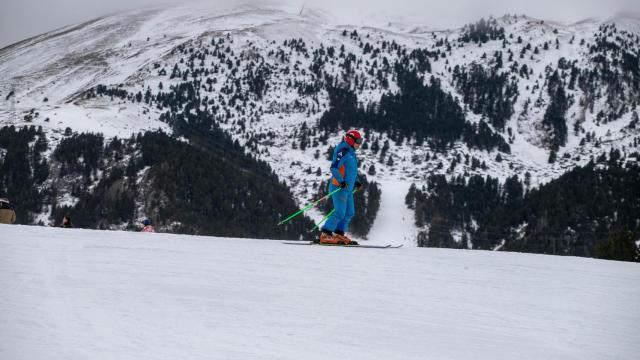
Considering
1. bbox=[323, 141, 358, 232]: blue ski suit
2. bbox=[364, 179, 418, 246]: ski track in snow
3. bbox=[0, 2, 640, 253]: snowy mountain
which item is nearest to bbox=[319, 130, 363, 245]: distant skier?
bbox=[323, 141, 358, 232]: blue ski suit

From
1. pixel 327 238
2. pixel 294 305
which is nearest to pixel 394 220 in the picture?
pixel 327 238

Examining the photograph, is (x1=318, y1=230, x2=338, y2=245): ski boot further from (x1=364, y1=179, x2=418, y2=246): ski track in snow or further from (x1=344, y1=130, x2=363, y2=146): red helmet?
(x1=364, y1=179, x2=418, y2=246): ski track in snow

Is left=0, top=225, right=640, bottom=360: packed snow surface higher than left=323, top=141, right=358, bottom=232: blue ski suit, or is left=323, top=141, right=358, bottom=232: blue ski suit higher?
left=323, top=141, right=358, bottom=232: blue ski suit

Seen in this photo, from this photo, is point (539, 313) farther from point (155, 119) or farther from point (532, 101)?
point (532, 101)

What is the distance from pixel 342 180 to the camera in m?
13.0

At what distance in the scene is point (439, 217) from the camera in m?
122

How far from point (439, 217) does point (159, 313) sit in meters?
119

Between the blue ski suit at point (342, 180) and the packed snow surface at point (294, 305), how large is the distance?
231cm

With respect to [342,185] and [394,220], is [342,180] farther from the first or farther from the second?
[394,220]

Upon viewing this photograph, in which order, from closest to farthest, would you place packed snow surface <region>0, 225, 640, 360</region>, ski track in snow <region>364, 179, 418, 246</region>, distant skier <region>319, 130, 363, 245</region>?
packed snow surface <region>0, 225, 640, 360</region> → distant skier <region>319, 130, 363, 245</region> → ski track in snow <region>364, 179, 418, 246</region>

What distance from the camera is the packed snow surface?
5371 mm

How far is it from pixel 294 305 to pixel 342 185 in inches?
245

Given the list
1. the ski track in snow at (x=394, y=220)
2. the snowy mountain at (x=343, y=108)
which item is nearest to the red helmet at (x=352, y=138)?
the ski track in snow at (x=394, y=220)

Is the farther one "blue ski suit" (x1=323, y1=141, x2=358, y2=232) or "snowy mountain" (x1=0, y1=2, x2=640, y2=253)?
"snowy mountain" (x1=0, y1=2, x2=640, y2=253)
